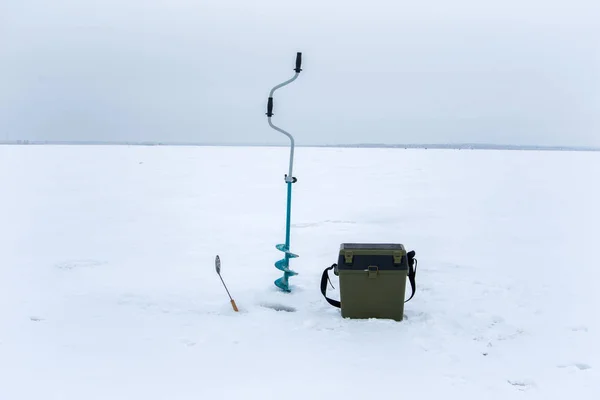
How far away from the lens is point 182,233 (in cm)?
867

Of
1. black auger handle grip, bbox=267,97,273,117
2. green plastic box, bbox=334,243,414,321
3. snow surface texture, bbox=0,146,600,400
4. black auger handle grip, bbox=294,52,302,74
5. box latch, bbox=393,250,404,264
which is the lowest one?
snow surface texture, bbox=0,146,600,400

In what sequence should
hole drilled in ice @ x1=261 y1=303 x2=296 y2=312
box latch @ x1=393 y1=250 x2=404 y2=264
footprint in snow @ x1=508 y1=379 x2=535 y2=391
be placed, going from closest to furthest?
footprint in snow @ x1=508 y1=379 x2=535 y2=391, box latch @ x1=393 y1=250 x2=404 y2=264, hole drilled in ice @ x1=261 y1=303 x2=296 y2=312

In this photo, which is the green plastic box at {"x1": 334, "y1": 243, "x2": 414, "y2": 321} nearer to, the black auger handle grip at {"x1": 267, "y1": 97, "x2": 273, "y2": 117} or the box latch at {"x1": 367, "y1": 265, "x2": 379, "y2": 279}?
the box latch at {"x1": 367, "y1": 265, "x2": 379, "y2": 279}

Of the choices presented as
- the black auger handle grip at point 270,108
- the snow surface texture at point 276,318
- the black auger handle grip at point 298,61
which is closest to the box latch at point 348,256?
the snow surface texture at point 276,318

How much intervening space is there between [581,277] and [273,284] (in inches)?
139

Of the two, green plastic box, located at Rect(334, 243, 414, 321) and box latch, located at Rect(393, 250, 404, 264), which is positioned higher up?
box latch, located at Rect(393, 250, 404, 264)

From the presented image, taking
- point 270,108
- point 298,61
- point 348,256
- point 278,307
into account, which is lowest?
point 278,307

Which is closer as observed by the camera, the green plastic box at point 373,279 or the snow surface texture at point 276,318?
the snow surface texture at point 276,318

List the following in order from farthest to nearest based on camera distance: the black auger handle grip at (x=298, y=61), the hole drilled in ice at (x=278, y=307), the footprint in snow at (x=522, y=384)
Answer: the hole drilled in ice at (x=278, y=307) → the black auger handle grip at (x=298, y=61) → the footprint in snow at (x=522, y=384)

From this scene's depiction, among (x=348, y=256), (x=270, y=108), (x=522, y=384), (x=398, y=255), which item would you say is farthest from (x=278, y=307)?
(x=522, y=384)

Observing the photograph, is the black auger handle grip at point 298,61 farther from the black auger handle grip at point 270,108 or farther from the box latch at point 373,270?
the box latch at point 373,270

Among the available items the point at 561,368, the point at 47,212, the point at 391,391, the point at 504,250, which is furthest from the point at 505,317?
the point at 47,212

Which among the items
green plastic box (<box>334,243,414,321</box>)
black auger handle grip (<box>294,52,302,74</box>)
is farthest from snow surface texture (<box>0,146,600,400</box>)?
black auger handle grip (<box>294,52,302,74</box>)

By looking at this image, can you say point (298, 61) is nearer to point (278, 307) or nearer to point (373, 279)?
point (373, 279)
